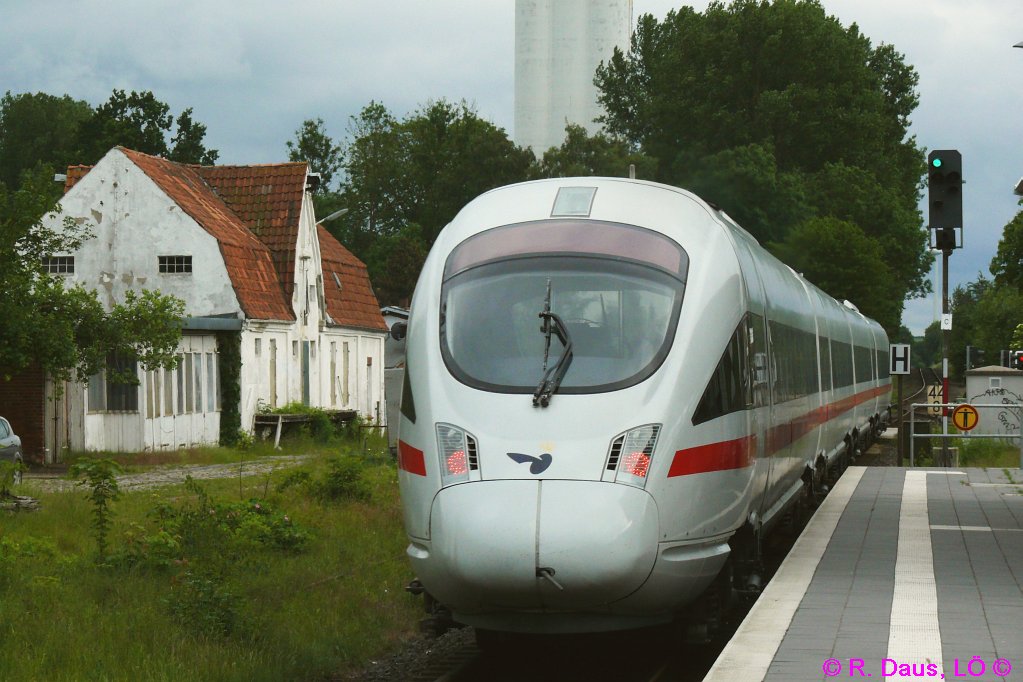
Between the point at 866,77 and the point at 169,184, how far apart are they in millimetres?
41557

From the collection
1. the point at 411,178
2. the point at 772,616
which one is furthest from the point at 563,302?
the point at 411,178

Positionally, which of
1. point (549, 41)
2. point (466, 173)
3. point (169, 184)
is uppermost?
point (549, 41)

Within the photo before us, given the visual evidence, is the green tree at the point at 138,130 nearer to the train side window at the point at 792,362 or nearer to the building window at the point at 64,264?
the building window at the point at 64,264

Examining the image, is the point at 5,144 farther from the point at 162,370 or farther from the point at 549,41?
the point at 162,370

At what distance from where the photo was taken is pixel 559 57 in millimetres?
93625

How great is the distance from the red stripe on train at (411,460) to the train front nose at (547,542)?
1.29ft

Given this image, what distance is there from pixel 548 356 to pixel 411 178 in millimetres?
79318

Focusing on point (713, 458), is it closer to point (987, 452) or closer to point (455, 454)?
point (455, 454)

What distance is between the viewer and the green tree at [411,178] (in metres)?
81.7

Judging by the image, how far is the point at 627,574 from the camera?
860 centimetres

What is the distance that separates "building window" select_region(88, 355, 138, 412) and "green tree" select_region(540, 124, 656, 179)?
Result: 143 ft

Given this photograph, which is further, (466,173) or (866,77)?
(466,173)

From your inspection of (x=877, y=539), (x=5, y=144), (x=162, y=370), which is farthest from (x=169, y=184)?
(x=5, y=144)

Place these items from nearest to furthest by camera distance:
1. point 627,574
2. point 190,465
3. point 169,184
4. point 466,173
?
point 627,574 → point 190,465 → point 169,184 → point 466,173
